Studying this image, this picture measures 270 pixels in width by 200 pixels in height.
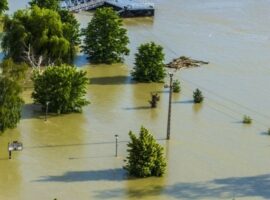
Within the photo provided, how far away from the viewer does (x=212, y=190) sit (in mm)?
23828

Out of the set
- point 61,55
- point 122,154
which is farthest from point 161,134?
point 61,55

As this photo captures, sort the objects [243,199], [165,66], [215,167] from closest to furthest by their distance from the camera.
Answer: [243,199]
[215,167]
[165,66]

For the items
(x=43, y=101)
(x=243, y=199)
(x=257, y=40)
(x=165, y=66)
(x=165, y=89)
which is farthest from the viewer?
(x=257, y=40)

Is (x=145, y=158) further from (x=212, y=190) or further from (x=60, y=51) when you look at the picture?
(x=60, y=51)

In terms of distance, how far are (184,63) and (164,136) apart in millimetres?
12834

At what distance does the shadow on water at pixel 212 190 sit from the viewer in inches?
922

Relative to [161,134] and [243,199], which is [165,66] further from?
[243,199]

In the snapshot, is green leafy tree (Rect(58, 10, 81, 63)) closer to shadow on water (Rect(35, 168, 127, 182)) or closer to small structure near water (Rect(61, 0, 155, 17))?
small structure near water (Rect(61, 0, 155, 17))

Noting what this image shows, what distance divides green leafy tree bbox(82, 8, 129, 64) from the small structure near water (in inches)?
575

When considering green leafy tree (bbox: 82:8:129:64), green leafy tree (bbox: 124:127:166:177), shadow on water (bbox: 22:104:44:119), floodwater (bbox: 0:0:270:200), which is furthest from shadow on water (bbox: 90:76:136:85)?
green leafy tree (bbox: 124:127:166:177)

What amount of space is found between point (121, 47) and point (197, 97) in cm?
895

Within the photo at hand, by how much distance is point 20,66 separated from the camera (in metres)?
28.9

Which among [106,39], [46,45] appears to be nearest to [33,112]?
[46,45]

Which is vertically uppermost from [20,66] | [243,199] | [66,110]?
[20,66]
